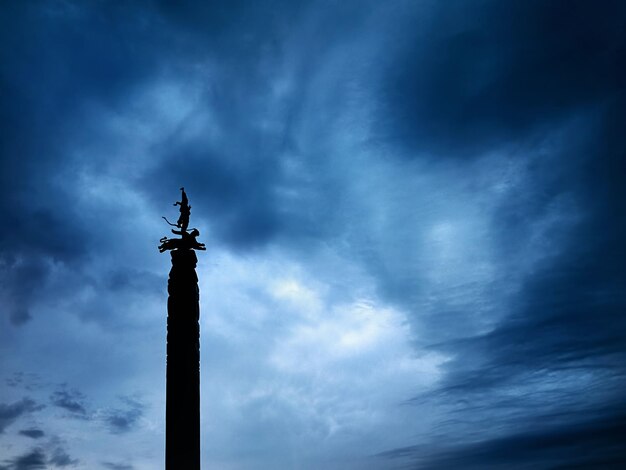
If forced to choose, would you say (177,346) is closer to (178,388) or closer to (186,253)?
(178,388)

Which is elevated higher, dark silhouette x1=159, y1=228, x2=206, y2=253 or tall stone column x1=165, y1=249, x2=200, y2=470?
dark silhouette x1=159, y1=228, x2=206, y2=253

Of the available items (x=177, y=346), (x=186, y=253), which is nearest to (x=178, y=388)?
(x=177, y=346)

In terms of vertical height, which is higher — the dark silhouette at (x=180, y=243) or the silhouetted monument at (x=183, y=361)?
the dark silhouette at (x=180, y=243)

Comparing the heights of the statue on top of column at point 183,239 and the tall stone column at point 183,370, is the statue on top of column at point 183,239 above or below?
above

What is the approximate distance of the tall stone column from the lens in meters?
17.9

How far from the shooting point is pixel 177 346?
19047mm

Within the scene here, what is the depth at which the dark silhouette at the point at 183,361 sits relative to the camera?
17891 mm

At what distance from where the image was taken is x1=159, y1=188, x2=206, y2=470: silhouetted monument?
58.7 ft

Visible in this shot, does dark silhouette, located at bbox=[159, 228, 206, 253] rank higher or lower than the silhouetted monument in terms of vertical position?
higher

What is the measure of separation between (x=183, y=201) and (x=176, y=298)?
454 centimetres

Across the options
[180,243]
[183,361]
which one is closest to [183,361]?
[183,361]

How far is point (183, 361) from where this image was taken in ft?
62.0

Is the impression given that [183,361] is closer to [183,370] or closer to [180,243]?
[183,370]

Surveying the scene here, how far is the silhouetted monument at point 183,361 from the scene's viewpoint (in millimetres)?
17891
